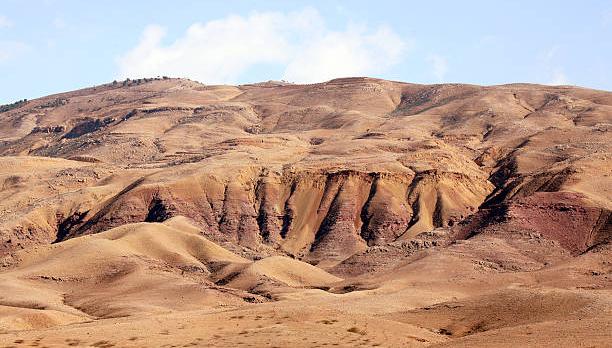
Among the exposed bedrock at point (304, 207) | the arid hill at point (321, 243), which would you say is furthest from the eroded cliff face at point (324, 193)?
the arid hill at point (321, 243)

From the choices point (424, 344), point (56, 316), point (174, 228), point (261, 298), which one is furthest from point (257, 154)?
point (424, 344)

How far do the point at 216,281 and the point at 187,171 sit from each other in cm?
4840

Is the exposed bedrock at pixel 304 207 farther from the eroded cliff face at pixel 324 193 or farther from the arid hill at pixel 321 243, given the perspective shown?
the arid hill at pixel 321 243

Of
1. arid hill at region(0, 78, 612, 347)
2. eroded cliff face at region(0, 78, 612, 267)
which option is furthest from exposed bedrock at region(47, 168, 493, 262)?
arid hill at region(0, 78, 612, 347)

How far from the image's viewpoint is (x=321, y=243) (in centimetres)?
13850

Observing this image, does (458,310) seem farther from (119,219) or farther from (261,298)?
(119,219)

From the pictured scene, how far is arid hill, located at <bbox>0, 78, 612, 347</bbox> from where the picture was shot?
55219 millimetres

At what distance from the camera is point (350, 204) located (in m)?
145

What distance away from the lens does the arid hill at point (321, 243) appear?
5522cm

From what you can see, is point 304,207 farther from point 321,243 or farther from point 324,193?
point 321,243

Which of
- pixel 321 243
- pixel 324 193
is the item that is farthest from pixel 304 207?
pixel 321 243

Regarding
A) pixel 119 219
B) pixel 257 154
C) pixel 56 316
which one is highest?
pixel 257 154

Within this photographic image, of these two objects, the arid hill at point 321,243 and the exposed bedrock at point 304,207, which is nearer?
the arid hill at point 321,243

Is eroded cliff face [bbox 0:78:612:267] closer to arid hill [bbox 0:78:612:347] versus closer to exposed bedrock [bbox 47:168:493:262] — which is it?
exposed bedrock [bbox 47:168:493:262]
